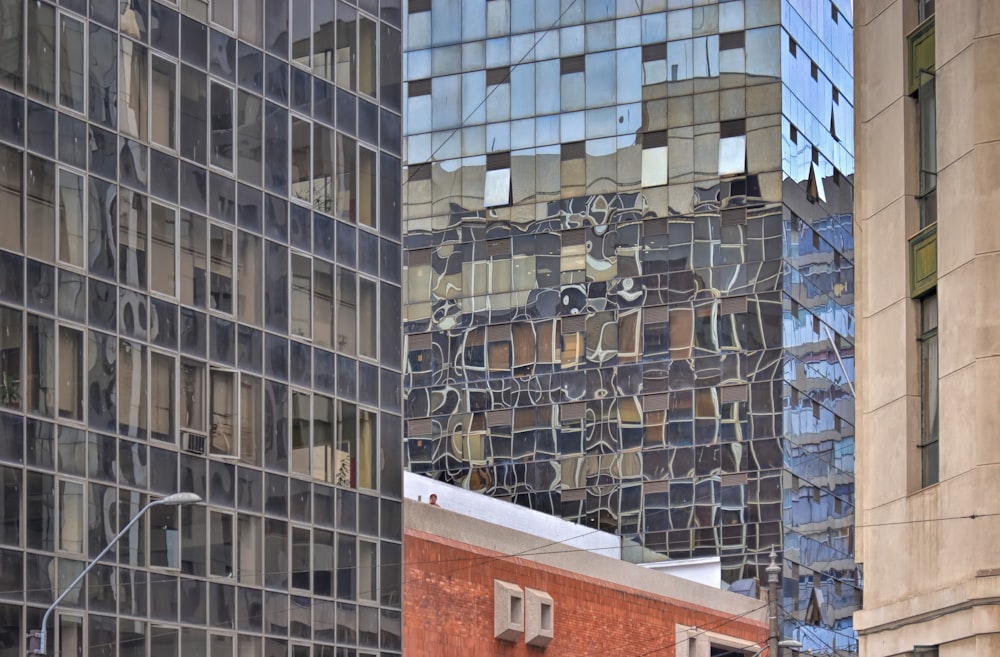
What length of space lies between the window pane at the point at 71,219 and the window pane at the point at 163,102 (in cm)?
303

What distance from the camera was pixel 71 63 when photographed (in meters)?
43.2

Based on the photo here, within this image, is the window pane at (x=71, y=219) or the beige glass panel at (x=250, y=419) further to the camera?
the beige glass panel at (x=250, y=419)

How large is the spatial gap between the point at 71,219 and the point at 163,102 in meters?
4.31

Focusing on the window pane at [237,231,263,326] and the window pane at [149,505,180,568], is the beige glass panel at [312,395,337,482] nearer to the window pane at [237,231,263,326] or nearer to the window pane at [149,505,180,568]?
the window pane at [237,231,263,326]

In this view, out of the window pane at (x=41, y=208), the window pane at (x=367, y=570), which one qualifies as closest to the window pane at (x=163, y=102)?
the window pane at (x=41, y=208)

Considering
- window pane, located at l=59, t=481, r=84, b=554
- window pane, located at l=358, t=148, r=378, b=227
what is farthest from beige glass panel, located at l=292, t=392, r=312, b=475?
window pane, located at l=59, t=481, r=84, b=554

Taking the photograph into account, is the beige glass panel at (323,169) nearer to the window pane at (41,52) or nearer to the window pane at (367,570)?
the window pane at (367,570)

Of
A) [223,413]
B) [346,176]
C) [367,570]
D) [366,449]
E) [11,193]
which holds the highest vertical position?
[346,176]

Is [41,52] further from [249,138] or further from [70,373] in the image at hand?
[249,138]

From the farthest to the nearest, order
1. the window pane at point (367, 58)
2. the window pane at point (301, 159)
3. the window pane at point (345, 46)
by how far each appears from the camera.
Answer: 1. the window pane at point (367, 58)
2. the window pane at point (345, 46)
3. the window pane at point (301, 159)

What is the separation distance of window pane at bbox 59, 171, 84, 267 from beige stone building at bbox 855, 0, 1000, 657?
51.3ft

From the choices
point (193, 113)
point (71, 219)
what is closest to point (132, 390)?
point (71, 219)

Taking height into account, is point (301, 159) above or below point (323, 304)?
above

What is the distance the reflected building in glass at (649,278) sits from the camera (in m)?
A: 84.3
